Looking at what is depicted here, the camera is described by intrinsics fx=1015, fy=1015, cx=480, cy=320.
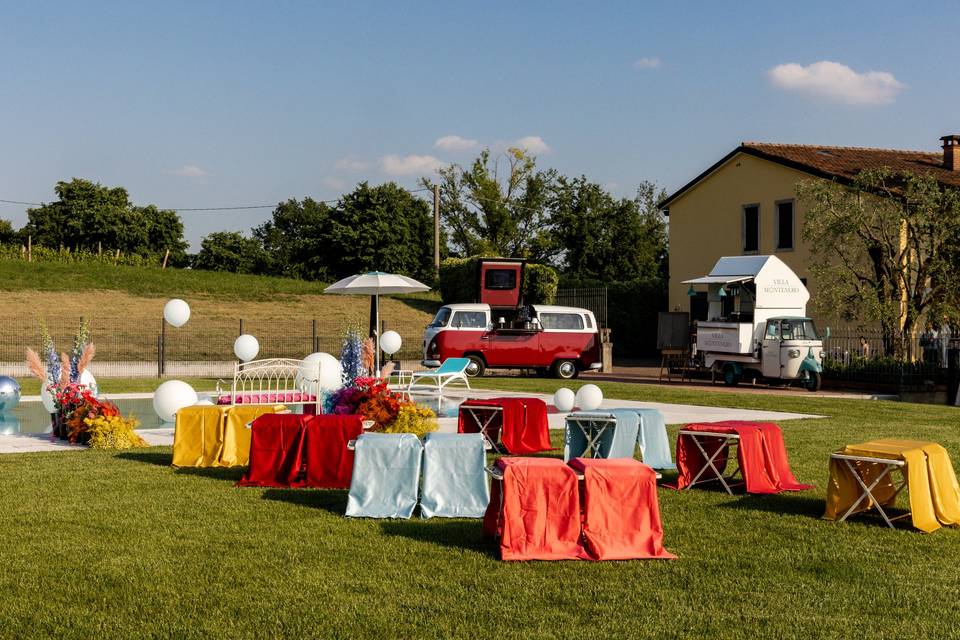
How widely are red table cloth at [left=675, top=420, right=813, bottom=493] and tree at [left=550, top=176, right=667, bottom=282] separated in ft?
161

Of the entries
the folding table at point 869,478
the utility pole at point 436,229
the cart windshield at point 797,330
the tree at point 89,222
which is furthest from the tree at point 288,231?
the folding table at point 869,478

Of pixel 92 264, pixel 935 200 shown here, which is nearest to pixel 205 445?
pixel 935 200

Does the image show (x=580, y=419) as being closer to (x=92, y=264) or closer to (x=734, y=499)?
(x=734, y=499)

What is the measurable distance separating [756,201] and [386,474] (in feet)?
87.8

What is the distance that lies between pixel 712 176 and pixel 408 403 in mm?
25081

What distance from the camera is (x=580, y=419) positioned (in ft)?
34.6

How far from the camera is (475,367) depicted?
2577 centimetres

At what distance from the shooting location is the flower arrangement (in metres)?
11.1

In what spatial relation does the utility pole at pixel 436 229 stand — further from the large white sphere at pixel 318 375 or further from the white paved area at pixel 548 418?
the large white sphere at pixel 318 375

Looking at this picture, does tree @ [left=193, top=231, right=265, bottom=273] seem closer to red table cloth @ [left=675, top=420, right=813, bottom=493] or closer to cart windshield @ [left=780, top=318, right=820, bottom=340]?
cart windshield @ [left=780, top=318, right=820, bottom=340]

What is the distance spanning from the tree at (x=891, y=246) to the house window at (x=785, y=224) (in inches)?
161

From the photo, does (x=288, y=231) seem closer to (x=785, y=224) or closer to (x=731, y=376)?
(x=785, y=224)

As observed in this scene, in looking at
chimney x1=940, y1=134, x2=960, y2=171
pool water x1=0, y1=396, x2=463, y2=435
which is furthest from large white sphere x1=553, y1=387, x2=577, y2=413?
chimney x1=940, y1=134, x2=960, y2=171

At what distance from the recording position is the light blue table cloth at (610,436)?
10484 millimetres
